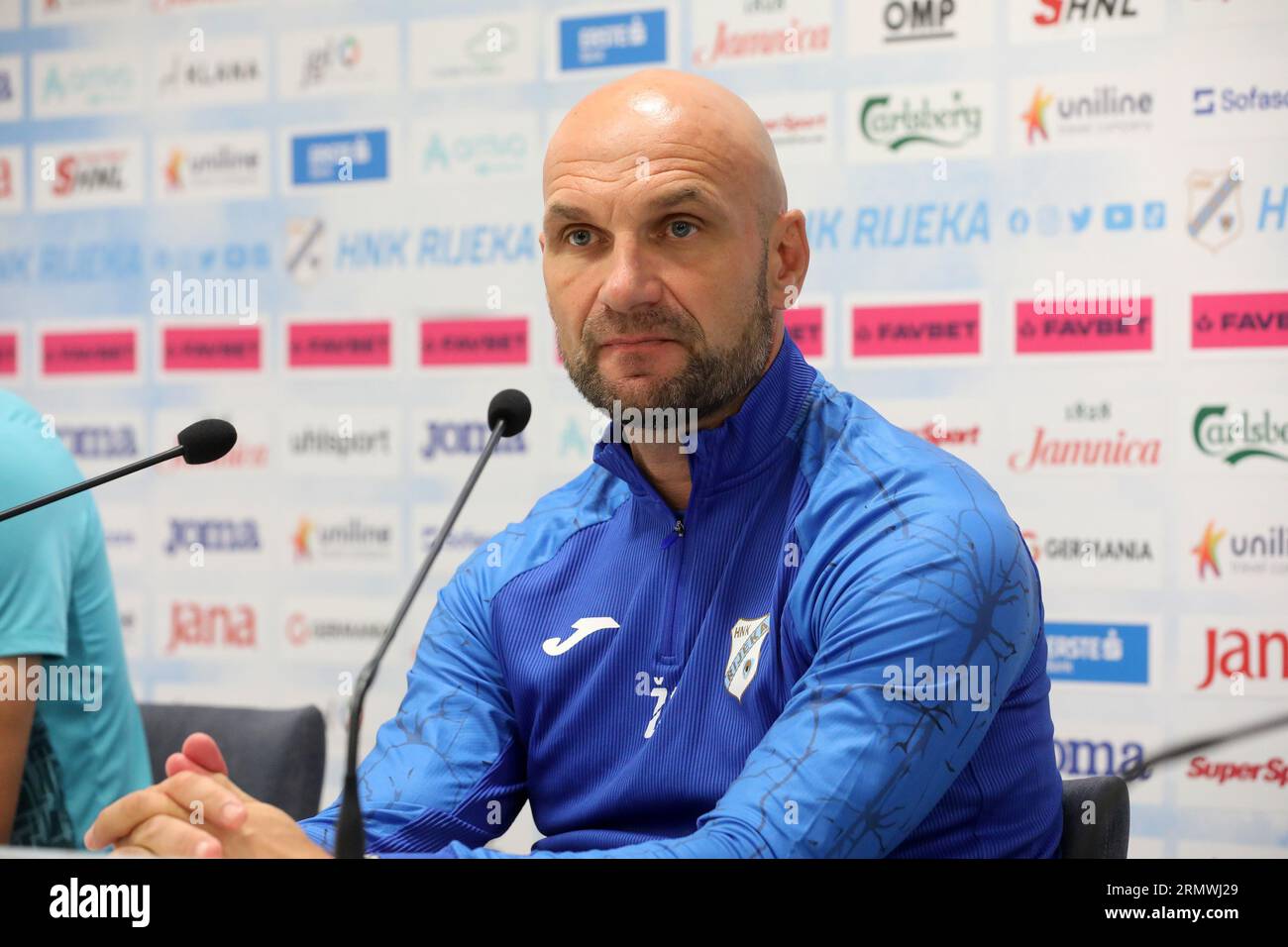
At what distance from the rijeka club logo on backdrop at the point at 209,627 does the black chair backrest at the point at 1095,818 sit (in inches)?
112

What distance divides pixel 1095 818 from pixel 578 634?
614 mm

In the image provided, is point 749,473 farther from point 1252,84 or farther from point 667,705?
point 1252,84

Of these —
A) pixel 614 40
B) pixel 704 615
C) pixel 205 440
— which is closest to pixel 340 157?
pixel 614 40

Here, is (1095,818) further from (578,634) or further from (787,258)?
(787,258)

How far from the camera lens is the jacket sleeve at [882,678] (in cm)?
116

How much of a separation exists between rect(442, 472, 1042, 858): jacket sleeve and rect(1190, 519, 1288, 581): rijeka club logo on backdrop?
1.82m

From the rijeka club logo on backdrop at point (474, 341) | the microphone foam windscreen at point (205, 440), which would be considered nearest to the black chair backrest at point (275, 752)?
Answer: the microphone foam windscreen at point (205, 440)

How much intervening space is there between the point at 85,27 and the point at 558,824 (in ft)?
11.4

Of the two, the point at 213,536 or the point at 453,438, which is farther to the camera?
the point at 213,536

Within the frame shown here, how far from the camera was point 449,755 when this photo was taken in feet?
4.96

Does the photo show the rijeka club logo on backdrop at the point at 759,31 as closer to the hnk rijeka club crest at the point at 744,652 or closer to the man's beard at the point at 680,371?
the man's beard at the point at 680,371
